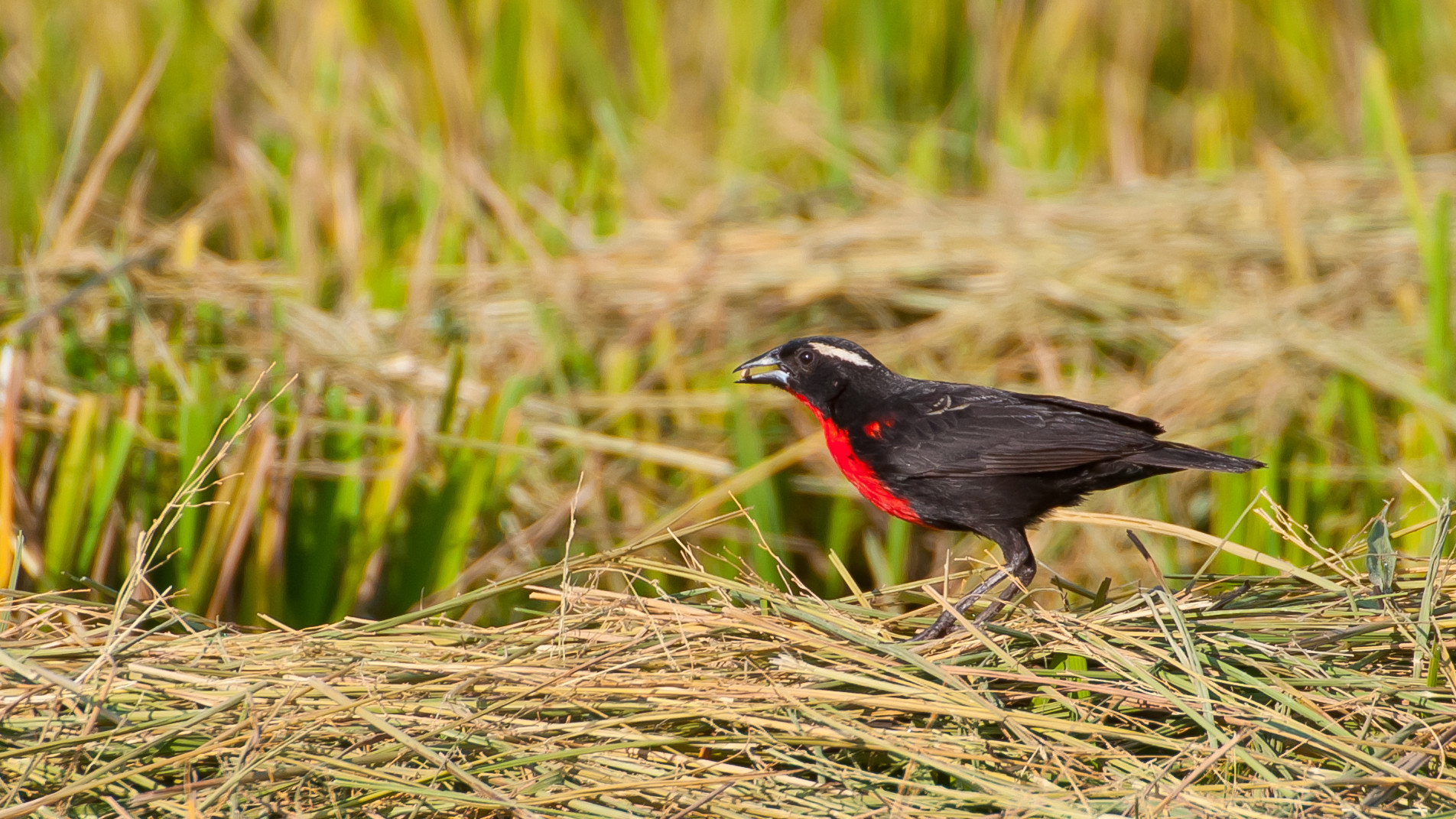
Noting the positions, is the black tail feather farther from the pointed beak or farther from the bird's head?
the pointed beak

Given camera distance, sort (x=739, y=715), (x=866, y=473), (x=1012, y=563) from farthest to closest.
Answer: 1. (x=866, y=473)
2. (x=1012, y=563)
3. (x=739, y=715)

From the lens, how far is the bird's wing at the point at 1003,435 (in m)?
2.75

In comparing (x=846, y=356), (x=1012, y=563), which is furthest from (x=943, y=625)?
(x=846, y=356)

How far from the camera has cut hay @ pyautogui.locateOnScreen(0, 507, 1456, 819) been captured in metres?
1.81

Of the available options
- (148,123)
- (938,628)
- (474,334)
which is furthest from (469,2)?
(938,628)

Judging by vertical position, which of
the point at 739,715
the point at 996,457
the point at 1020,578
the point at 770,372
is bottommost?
the point at 1020,578

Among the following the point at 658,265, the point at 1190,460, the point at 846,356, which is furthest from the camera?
the point at 658,265

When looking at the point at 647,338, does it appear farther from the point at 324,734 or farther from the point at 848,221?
Answer: the point at 324,734

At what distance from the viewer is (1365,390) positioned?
435 centimetres

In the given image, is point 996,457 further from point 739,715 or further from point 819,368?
point 739,715

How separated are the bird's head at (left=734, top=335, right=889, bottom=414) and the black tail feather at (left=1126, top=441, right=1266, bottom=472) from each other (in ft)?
2.28

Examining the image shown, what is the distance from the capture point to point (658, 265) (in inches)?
212

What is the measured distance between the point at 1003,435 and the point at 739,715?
118 centimetres

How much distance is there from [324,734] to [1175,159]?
6.99 m
